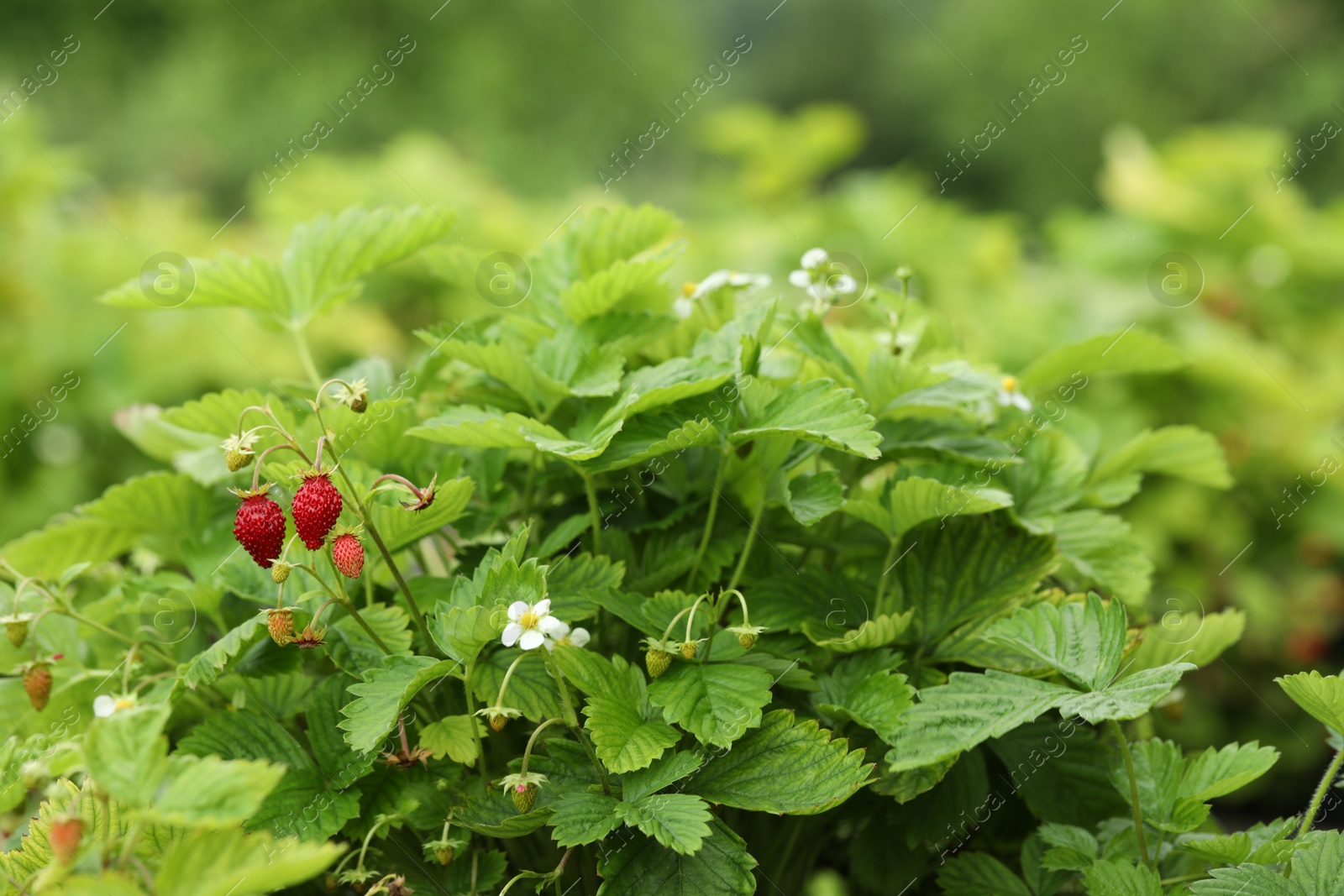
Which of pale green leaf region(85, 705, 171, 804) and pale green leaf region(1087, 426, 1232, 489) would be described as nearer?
pale green leaf region(85, 705, 171, 804)

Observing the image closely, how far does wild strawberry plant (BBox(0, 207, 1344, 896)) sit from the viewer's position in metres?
0.58

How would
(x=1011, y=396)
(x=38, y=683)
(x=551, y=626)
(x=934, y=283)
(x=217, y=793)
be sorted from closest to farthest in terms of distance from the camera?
(x=217, y=793), (x=551, y=626), (x=38, y=683), (x=1011, y=396), (x=934, y=283)

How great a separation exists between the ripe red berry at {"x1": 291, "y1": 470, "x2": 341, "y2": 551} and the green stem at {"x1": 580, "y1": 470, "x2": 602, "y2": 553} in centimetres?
15

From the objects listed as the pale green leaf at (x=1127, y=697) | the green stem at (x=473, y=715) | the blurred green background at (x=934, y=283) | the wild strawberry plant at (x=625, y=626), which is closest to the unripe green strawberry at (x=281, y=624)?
the wild strawberry plant at (x=625, y=626)

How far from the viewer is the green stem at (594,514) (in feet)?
2.22

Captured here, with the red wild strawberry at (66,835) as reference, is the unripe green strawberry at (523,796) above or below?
below

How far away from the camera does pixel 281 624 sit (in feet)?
1.94

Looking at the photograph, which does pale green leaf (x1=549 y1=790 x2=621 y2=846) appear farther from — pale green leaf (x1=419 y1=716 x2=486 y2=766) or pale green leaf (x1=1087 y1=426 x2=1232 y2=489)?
pale green leaf (x1=1087 y1=426 x2=1232 y2=489)

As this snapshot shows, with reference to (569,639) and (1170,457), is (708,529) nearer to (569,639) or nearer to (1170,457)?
(569,639)

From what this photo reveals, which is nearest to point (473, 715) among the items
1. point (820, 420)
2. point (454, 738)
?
point (454, 738)

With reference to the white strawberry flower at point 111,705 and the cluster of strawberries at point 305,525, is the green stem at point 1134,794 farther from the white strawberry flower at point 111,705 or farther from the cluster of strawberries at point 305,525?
the white strawberry flower at point 111,705

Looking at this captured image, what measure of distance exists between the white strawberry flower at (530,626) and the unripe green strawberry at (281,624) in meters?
0.14

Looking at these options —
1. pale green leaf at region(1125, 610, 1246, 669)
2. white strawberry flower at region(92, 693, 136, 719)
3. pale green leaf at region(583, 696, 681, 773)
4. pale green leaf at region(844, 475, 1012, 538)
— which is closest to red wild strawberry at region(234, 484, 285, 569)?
white strawberry flower at region(92, 693, 136, 719)

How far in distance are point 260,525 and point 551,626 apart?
0.18m
